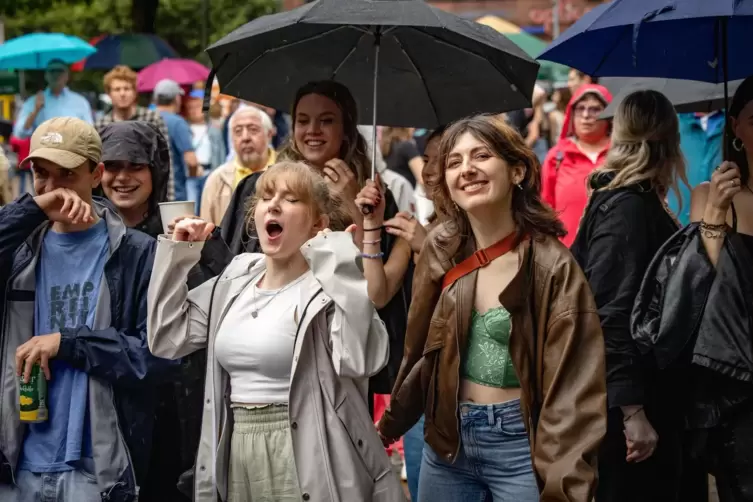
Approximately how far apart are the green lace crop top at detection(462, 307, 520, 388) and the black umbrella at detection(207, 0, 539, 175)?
5.60 ft

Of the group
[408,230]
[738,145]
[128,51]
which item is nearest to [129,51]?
Answer: [128,51]

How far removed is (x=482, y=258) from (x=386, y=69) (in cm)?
218

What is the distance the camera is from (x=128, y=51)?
2003 cm

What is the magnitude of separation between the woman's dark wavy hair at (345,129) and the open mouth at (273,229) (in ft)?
4.42

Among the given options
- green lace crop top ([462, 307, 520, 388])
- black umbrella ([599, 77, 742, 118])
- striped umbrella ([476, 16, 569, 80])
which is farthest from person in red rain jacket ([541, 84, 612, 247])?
striped umbrella ([476, 16, 569, 80])

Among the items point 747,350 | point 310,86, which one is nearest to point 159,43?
point 310,86

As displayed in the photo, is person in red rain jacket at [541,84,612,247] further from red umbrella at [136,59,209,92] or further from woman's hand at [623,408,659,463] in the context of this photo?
red umbrella at [136,59,209,92]

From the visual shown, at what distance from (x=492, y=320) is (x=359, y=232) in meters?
1.28

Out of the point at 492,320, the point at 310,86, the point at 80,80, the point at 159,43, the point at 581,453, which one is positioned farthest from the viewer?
the point at 80,80

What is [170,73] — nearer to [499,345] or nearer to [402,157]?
[402,157]

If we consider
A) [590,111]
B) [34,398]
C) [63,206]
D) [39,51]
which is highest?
[39,51]

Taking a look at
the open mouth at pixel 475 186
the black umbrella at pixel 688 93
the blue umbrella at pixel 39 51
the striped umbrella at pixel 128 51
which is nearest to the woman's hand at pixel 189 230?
the open mouth at pixel 475 186

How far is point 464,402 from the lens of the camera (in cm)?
479

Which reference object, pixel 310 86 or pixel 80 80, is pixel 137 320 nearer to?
pixel 310 86
